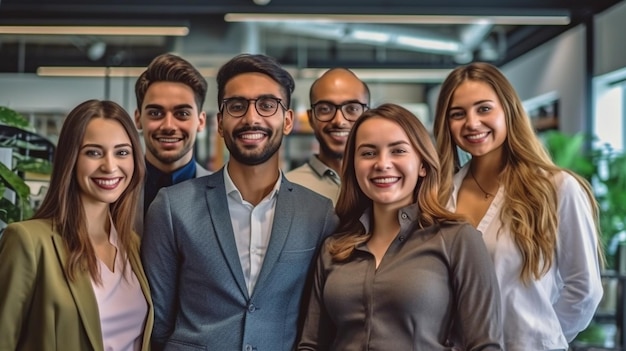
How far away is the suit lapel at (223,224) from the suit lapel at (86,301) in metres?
0.43

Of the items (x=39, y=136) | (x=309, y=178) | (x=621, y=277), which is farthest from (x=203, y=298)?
(x=621, y=277)

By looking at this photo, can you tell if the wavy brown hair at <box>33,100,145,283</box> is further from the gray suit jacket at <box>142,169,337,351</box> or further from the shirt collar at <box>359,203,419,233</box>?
the shirt collar at <box>359,203,419,233</box>

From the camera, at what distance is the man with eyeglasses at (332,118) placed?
3.13m

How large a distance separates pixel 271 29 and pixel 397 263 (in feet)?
23.6

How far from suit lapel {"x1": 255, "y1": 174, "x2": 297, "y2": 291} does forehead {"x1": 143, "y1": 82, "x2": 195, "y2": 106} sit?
26.3 inches

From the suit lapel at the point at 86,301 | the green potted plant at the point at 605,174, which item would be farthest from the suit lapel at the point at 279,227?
the green potted plant at the point at 605,174

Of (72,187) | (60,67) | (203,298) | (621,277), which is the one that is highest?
(60,67)

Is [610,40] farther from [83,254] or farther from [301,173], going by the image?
[83,254]

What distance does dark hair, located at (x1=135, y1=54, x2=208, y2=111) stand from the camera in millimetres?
2857

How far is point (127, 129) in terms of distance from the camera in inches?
91.6

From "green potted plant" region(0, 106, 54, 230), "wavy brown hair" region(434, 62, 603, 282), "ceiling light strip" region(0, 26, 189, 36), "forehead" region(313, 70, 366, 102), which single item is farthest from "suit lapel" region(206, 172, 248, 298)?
"ceiling light strip" region(0, 26, 189, 36)

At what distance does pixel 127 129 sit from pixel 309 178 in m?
1.09

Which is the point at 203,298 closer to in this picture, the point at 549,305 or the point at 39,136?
the point at 549,305

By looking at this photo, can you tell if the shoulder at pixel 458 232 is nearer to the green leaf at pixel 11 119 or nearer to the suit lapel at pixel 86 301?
the suit lapel at pixel 86 301
